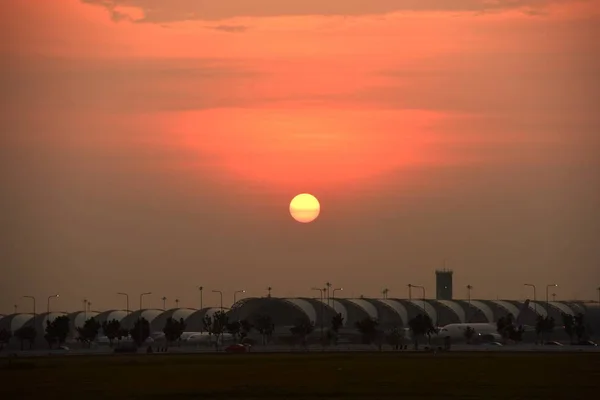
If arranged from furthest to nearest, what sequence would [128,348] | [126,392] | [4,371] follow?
1. [128,348]
2. [4,371]
3. [126,392]

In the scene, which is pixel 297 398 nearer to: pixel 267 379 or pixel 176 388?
pixel 176 388

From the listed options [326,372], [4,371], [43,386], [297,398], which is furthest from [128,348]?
[297,398]

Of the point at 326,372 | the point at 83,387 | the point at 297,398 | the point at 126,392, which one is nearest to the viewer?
the point at 297,398

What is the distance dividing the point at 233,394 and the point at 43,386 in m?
15.1

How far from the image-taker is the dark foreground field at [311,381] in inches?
2457

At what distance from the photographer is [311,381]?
74.5m

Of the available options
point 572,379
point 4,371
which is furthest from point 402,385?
point 4,371

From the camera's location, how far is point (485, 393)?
61.5m

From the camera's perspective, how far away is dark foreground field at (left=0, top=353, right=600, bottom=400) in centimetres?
6241

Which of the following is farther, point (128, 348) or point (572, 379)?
point (128, 348)

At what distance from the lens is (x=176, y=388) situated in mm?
69250

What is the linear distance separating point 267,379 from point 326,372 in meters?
10.3

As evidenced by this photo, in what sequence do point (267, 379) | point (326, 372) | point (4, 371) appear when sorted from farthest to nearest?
point (4, 371) → point (326, 372) → point (267, 379)

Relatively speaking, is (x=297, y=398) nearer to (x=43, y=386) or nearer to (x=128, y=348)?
(x=43, y=386)
